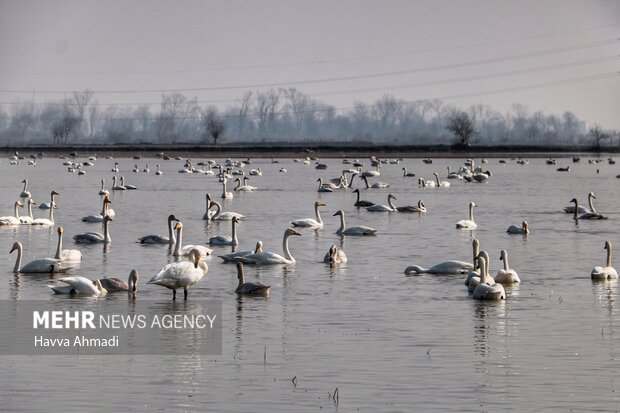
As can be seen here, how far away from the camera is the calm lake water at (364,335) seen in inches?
496

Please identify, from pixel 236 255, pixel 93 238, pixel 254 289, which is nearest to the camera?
pixel 254 289

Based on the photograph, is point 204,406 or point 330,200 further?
point 330,200

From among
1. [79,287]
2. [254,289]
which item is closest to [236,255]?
[254,289]

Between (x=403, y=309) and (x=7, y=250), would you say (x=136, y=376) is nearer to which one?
(x=403, y=309)

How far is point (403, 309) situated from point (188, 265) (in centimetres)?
337

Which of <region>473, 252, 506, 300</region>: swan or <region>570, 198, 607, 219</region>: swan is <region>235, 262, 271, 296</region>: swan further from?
<region>570, 198, 607, 219</region>: swan

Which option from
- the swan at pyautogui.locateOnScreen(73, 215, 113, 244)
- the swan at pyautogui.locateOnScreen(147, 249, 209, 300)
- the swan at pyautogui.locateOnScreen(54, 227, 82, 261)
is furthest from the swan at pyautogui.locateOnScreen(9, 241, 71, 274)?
the swan at pyautogui.locateOnScreen(73, 215, 113, 244)

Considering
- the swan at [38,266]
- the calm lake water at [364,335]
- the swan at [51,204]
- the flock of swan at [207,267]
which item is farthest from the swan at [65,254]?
the swan at [51,204]

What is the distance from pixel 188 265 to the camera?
18.7 meters

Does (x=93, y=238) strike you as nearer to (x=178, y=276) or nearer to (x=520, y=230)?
(x=178, y=276)

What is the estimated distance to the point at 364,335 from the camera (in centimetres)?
1620

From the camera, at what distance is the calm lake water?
41.3ft

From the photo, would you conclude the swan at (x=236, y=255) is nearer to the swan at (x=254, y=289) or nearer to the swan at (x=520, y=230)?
the swan at (x=254, y=289)

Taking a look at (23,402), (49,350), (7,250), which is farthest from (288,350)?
(7,250)
